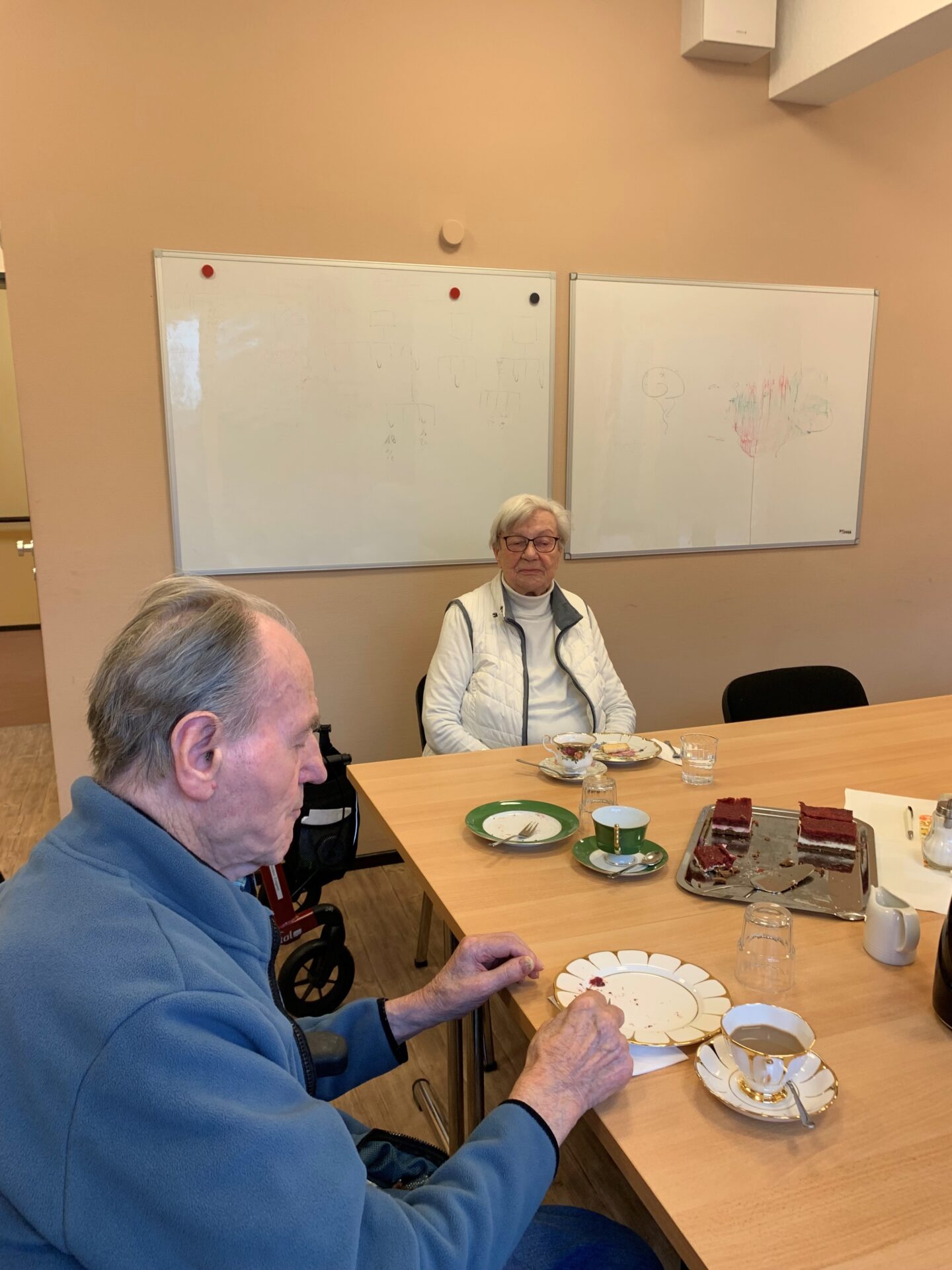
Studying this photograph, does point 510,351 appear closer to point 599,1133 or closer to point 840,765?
point 840,765

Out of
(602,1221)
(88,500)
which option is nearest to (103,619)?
(88,500)

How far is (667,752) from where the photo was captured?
2027mm

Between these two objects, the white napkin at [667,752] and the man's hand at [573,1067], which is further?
the white napkin at [667,752]

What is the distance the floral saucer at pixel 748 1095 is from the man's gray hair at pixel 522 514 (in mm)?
1602

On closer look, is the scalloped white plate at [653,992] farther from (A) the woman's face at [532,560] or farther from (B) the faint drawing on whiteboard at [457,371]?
(B) the faint drawing on whiteboard at [457,371]

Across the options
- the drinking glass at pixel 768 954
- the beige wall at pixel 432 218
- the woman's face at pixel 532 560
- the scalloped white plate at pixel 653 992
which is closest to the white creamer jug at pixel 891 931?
the drinking glass at pixel 768 954

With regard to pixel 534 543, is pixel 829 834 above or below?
below

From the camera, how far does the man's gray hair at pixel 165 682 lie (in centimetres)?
86

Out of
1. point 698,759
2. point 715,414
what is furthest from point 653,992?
point 715,414

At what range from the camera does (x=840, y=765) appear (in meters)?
1.93

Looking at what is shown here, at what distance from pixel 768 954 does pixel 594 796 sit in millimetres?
551

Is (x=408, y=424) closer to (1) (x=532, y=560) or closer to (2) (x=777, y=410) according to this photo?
(1) (x=532, y=560)

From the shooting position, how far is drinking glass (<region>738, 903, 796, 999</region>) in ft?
3.73

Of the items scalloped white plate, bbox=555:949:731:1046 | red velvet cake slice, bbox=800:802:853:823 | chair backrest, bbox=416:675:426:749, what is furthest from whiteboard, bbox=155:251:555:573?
scalloped white plate, bbox=555:949:731:1046
